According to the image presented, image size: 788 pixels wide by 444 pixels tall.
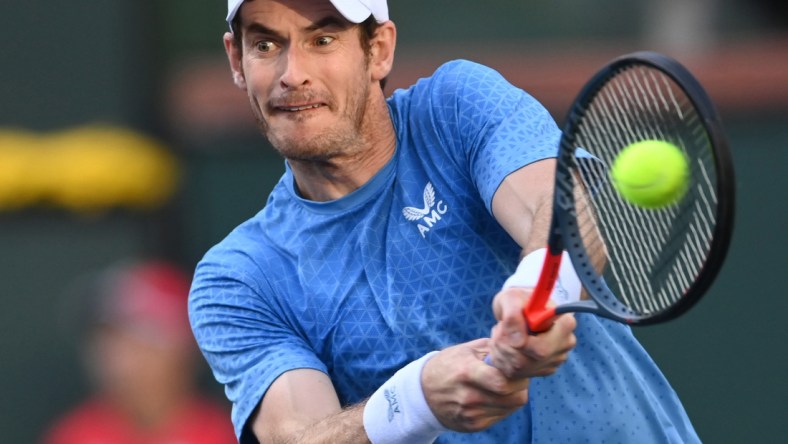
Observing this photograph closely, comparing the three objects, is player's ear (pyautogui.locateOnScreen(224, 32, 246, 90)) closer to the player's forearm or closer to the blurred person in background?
the player's forearm

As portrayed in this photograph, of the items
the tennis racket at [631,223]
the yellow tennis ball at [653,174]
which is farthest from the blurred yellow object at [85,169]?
the yellow tennis ball at [653,174]

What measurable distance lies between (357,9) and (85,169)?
143 inches

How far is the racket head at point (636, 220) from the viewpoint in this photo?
2.74 metres

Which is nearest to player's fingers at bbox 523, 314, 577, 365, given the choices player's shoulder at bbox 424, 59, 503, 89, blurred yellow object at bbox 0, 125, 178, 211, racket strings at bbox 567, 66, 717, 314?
racket strings at bbox 567, 66, 717, 314

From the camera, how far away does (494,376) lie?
2.99 m

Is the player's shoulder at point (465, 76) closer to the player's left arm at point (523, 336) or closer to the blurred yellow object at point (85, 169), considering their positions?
the player's left arm at point (523, 336)

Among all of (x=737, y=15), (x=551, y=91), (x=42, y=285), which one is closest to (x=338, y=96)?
(x=551, y=91)

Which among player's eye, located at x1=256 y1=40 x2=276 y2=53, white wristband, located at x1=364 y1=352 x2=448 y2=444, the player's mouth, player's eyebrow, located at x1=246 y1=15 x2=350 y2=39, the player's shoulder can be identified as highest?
player's eyebrow, located at x1=246 y1=15 x2=350 y2=39

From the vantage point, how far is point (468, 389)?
120 inches

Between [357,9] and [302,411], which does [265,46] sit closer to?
[357,9]

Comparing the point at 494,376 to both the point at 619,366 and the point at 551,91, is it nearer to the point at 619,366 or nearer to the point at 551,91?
the point at 619,366

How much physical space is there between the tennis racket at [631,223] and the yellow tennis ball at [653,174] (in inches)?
2.8

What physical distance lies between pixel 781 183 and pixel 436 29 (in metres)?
1.93

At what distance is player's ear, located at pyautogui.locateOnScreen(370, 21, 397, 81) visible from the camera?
3.75m
